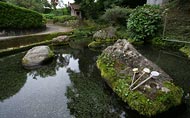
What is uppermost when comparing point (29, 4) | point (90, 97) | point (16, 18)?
point (29, 4)

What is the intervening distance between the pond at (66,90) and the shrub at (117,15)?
8646mm

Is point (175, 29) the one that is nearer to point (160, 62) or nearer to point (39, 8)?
point (160, 62)

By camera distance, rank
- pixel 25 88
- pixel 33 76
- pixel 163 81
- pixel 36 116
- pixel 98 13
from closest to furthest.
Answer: pixel 36 116, pixel 163 81, pixel 25 88, pixel 33 76, pixel 98 13

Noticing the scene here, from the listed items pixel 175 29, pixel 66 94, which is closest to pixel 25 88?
pixel 66 94

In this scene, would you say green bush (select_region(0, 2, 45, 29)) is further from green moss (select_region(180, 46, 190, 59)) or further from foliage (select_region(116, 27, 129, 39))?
green moss (select_region(180, 46, 190, 59))

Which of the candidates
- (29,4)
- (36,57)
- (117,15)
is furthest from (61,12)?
(36,57)

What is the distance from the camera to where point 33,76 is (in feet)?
31.5

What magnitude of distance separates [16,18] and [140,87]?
17.0m

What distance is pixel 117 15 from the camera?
20.3 metres

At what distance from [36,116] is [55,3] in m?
35.5

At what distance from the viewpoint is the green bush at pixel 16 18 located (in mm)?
18656

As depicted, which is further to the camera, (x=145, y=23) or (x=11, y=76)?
(x=145, y=23)

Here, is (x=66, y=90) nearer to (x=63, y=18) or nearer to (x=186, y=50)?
(x=186, y=50)

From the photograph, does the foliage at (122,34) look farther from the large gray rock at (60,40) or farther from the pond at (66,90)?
the pond at (66,90)
